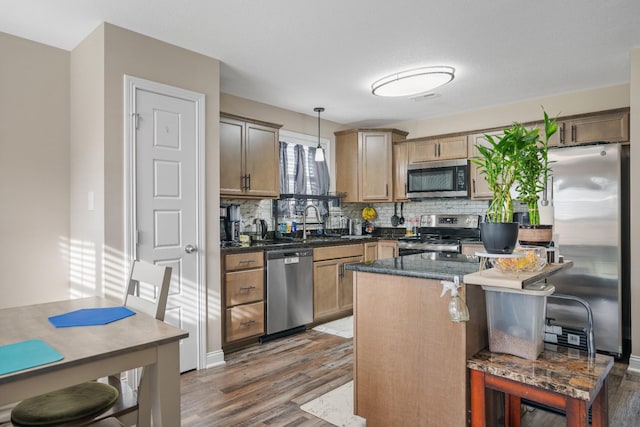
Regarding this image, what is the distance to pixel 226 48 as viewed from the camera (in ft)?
10.1

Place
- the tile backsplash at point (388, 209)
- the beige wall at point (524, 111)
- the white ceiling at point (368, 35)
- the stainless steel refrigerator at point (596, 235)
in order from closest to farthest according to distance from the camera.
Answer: the white ceiling at point (368, 35) → the stainless steel refrigerator at point (596, 235) → the beige wall at point (524, 111) → the tile backsplash at point (388, 209)

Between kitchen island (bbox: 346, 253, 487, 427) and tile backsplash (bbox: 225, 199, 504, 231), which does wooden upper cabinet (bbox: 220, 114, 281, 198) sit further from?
kitchen island (bbox: 346, 253, 487, 427)

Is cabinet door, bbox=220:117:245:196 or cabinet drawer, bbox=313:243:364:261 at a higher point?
cabinet door, bbox=220:117:245:196

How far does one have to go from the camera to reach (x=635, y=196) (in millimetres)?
3145

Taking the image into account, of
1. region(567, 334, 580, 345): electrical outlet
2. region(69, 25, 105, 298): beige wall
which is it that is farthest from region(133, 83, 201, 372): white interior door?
region(567, 334, 580, 345): electrical outlet

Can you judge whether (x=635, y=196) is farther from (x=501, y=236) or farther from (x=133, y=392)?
(x=133, y=392)

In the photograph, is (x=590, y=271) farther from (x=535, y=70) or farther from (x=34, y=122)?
(x=34, y=122)

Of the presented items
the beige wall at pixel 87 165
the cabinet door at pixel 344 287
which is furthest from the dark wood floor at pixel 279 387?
the beige wall at pixel 87 165

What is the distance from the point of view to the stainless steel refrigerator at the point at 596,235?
3336mm

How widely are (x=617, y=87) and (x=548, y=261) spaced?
3189 mm

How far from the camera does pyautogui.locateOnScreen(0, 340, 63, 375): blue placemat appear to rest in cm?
112

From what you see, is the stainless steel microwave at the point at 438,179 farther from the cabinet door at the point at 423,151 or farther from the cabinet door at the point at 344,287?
the cabinet door at the point at 344,287

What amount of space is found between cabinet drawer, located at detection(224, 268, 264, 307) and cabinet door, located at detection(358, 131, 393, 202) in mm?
2120

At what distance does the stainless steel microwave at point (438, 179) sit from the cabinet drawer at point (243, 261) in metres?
2.27
